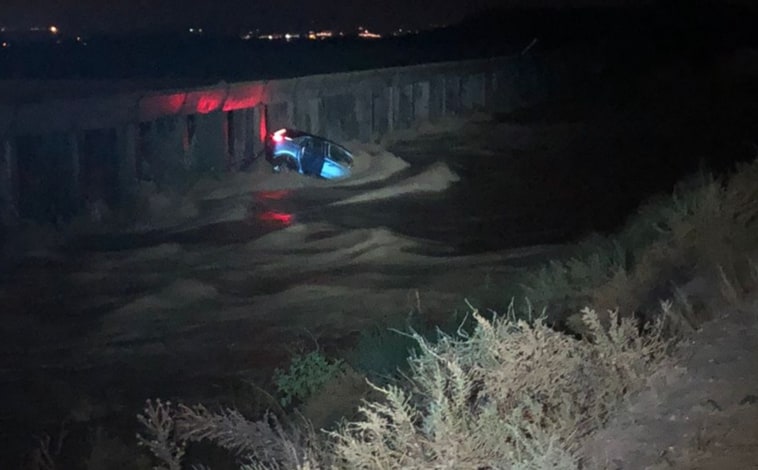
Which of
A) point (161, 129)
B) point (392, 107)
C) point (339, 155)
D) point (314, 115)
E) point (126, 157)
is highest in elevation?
point (161, 129)

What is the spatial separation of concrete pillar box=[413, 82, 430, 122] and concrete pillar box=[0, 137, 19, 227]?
14.6 metres

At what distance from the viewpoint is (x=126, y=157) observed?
744 inches

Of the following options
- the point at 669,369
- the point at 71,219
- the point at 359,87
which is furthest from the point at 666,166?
the point at 669,369

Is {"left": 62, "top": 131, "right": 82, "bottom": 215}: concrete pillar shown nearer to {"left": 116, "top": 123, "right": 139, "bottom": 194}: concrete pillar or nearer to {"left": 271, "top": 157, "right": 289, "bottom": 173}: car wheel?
{"left": 116, "top": 123, "right": 139, "bottom": 194}: concrete pillar

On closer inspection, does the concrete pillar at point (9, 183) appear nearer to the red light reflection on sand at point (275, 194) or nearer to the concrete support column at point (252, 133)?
→ the red light reflection on sand at point (275, 194)

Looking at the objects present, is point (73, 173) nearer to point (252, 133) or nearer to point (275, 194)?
point (275, 194)

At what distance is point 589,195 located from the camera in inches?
758

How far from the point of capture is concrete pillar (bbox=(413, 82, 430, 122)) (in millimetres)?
30031

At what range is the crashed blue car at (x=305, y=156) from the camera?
20.9 meters

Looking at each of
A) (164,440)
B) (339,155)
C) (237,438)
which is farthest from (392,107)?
(164,440)

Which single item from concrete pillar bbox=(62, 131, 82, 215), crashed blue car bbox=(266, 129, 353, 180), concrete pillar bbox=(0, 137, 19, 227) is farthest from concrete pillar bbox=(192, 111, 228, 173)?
concrete pillar bbox=(0, 137, 19, 227)

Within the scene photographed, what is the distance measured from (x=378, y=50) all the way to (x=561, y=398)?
68.6 metres

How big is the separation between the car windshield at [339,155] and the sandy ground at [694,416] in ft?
49.8

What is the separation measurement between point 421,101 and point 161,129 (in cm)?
1168
